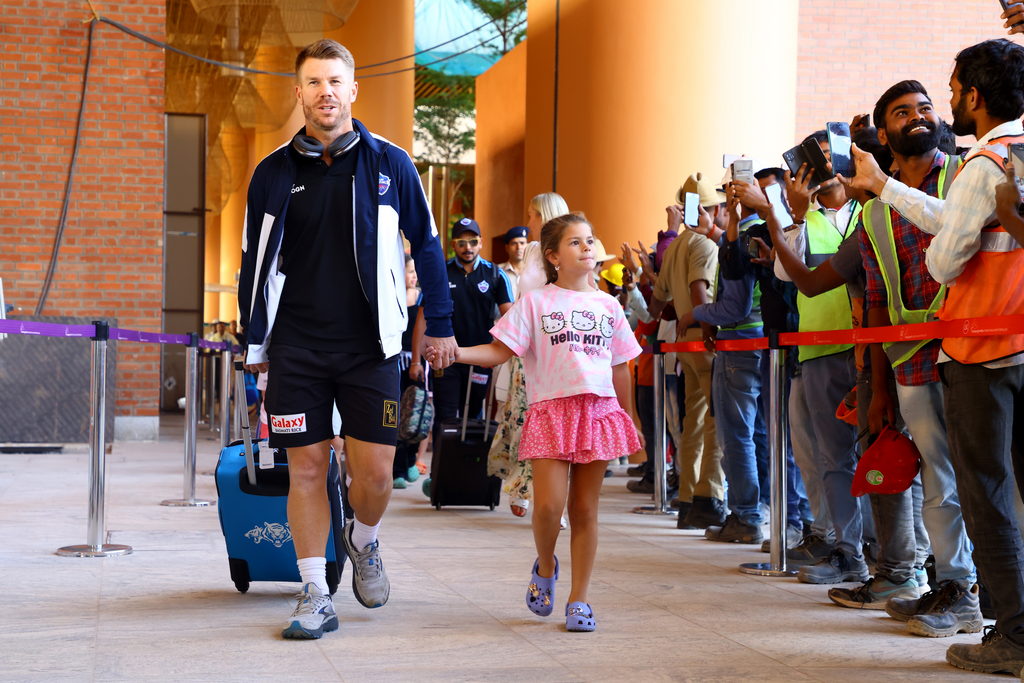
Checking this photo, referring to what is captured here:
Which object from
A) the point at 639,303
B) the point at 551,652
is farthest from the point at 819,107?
the point at 551,652

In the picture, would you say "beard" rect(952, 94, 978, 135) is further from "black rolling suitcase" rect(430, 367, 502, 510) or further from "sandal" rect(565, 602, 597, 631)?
"black rolling suitcase" rect(430, 367, 502, 510)

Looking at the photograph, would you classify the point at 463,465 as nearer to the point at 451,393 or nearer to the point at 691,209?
the point at 451,393

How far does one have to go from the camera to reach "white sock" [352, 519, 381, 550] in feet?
12.9

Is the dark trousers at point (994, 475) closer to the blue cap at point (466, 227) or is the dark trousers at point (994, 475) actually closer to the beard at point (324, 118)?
the beard at point (324, 118)

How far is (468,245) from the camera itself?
8039 mm

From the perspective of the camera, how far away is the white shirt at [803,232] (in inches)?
188

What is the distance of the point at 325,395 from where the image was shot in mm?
3719

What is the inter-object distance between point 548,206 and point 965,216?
2766 millimetres

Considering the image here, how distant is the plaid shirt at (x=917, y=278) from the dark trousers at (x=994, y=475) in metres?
0.45

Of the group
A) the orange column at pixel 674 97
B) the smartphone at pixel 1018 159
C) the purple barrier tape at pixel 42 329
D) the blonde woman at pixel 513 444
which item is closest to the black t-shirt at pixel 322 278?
the purple barrier tape at pixel 42 329

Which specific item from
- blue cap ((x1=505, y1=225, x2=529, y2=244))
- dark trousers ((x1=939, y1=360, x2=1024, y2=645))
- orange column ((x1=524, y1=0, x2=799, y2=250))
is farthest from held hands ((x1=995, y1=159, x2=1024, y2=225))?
orange column ((x1=524, y1=0, x2=799, y2=250))

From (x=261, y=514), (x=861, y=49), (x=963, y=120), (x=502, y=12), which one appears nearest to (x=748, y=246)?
(x=963, y=120)

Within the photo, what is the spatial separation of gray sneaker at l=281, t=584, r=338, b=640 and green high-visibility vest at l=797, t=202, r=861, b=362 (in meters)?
2.37

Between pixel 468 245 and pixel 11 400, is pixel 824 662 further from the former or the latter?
pixel 11 400
